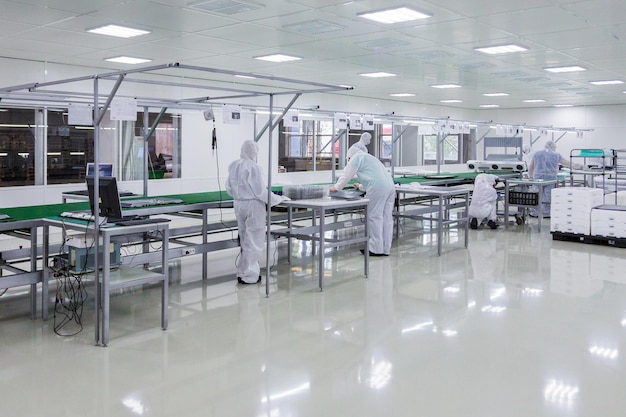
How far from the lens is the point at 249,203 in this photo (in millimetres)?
5352

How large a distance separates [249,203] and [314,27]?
197cm

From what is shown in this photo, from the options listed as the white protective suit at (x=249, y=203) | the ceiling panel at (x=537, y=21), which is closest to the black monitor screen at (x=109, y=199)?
the white protective suit at (x=249, y=203)

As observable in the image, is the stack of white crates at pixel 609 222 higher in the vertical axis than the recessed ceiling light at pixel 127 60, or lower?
lower

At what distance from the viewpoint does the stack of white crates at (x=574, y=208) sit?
786 centimetres

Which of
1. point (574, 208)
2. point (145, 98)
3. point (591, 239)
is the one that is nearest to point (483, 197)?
point (574, 208)

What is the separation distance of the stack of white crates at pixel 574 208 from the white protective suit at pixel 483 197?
1.01 m

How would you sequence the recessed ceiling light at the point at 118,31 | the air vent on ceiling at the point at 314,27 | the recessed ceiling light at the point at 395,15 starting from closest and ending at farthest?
the recessed ceiling light at the point at 395,15 → the air vent on ceiling at the point at 314,27 → the recessed ceiling light at the point at 118,31

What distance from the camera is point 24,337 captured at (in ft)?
12.8

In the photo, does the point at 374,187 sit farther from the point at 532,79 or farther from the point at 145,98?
the point at 532,79

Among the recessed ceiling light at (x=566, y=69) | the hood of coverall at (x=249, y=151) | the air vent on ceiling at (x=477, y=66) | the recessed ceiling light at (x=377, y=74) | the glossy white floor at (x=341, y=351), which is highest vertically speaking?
the recessed ceiling light at (x=377, y=74)

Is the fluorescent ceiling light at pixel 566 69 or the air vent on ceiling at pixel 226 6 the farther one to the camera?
the fluorescent ceiling light at pixel 566 69

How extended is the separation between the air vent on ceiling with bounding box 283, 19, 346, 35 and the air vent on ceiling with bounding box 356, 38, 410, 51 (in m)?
0.75

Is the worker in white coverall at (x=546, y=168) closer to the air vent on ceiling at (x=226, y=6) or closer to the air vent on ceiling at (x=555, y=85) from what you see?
the air vent on ceiling at (x=555, y=85)

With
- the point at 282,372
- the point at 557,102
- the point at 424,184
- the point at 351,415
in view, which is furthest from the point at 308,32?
the point at 557,102
